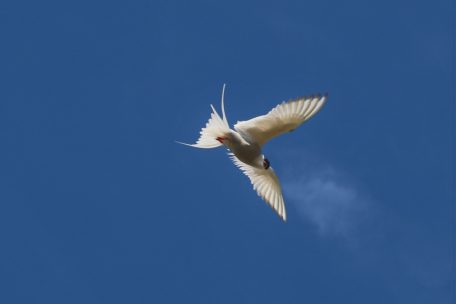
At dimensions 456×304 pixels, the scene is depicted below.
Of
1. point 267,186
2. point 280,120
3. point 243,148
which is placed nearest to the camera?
point 243,148

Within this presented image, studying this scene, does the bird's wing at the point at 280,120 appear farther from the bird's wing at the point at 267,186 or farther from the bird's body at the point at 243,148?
the bird's wing at the point at 267,186

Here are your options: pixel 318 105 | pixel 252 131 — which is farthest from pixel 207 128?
pixel 318 105

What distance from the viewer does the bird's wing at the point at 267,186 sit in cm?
1700

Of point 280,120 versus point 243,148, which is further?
point 280,120

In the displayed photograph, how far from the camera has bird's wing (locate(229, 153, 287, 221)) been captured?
1700cm

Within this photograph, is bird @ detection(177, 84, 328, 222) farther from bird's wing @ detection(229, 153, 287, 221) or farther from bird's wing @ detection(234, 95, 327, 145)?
bird's wing @ detection(229, 153, 287, 221)

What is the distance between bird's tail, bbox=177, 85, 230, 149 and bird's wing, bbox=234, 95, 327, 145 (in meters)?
0.41

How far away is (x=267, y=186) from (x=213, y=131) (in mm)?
2450

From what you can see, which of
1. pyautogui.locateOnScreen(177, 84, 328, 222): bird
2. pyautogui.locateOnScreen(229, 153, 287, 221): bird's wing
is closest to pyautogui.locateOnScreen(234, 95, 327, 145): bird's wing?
pyautogui.locateOnScreen(177, 84, 328, 222): bird

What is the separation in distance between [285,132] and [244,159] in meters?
0.86

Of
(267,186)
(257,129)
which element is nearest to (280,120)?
(257,129)

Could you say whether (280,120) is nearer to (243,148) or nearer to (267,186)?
(243,148)

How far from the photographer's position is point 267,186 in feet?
56.5

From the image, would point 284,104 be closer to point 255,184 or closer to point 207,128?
point 207,128
